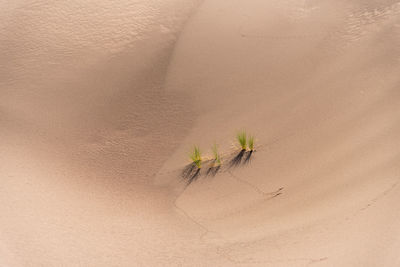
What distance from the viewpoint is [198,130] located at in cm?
459

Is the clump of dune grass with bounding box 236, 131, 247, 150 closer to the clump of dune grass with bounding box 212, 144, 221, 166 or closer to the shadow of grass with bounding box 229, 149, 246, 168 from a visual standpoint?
the shadow of grass with bounding box 229, 149, 246, 168

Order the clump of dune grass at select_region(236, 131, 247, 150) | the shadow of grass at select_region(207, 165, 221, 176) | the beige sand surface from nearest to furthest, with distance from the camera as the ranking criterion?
the beige sand surface
the shadow of grass at select_region(207, 165, 221, 176)
the clump of dune grass at select_region(236, 131, 247, 150)

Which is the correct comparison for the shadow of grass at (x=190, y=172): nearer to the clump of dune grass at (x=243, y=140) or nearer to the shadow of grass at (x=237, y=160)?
the shadow of grass at (x=237, y=160)

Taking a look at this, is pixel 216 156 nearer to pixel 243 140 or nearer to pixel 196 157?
pixel 196 157

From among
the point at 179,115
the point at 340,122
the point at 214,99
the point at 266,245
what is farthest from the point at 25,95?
the point at 340,122

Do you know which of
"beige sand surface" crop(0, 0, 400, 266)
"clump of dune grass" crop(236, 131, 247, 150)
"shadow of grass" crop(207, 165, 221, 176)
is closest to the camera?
"beige sand surface" crop(0, 0, 400, 266)

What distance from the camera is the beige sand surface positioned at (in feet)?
11.8

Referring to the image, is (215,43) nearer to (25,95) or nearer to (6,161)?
(25,95)

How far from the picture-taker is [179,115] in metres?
4.68

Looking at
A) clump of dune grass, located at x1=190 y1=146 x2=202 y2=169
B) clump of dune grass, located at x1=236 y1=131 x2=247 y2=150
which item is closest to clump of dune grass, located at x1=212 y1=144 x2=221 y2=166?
clump of dune grass, located at x1=190 y1=146 x2=202 y2=169

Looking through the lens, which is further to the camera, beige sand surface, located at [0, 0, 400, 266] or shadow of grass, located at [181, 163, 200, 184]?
shadow of grass, located at [181, 163, 200, 184]

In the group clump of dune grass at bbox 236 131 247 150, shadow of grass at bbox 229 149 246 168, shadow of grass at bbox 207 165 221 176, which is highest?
clump of dune grass at bbox 236 131 247 150

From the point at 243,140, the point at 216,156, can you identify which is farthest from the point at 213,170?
the point at 243,140

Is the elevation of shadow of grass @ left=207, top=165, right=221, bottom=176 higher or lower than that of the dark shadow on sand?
lower
